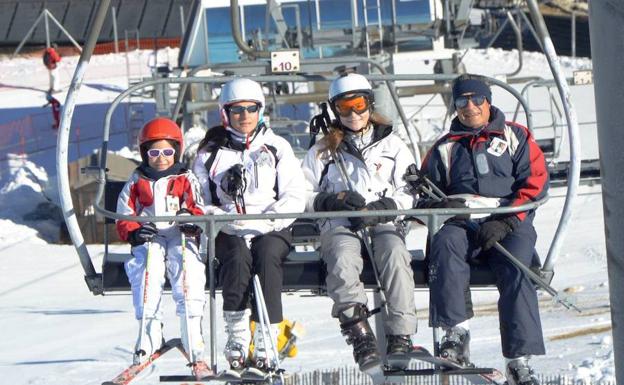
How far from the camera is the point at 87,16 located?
30938 mm

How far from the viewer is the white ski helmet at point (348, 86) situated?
20.5 ft

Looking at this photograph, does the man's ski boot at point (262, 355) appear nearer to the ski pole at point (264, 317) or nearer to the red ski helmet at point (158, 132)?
the ski pole at point (264, 317)

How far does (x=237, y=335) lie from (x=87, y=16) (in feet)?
84.8

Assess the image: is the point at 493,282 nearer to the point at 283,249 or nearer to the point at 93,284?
the point at 283,249

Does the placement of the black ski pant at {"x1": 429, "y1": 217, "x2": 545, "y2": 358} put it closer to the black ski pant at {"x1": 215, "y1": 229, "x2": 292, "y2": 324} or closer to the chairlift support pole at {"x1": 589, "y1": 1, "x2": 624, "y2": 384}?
the black ski pant at {"x1": 215, "y1": 229, "x2": 292, "y2": 324}

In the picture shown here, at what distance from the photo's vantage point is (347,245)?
601cm

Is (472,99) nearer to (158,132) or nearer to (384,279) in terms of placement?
(384,279)

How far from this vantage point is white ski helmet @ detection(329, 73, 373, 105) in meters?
6.25

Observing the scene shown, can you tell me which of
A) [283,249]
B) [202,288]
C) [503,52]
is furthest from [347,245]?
[503,52]

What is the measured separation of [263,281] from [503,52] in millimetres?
25391

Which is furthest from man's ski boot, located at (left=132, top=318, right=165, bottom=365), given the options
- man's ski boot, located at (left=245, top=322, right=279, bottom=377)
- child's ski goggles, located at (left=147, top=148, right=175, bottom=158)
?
child's ski goggles, located at (left=147, top=148, right=175, bottom=158)

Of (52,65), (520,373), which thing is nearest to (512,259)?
(520,373)

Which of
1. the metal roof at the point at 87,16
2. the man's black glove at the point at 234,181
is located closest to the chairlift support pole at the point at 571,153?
the man's black glove at the point at 234,181

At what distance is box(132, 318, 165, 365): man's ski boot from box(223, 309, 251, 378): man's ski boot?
305 mm
